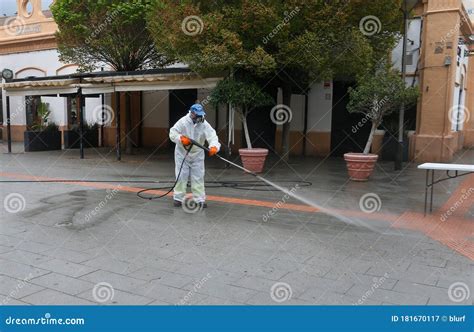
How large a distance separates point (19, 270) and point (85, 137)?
15.3 metres

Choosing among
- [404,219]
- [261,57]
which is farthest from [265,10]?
[404,219]

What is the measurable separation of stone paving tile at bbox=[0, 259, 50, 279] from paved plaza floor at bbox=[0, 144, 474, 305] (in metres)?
0.01

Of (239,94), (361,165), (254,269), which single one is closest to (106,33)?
(239,94)

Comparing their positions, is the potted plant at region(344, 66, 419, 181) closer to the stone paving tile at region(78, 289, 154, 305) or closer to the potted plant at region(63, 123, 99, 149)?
the stone paving tile at region(78, 289, 154, 305)

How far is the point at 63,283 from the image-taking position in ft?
14.3

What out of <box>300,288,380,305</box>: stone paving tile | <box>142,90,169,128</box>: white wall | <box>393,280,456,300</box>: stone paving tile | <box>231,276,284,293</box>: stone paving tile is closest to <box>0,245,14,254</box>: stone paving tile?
<box>231,276,284,293</box>: stone paving tile

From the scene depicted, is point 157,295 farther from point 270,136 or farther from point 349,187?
point 270,136

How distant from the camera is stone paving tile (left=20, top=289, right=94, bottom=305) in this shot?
154 inches

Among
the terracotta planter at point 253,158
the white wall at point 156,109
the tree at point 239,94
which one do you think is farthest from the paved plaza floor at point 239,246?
the white wall at point 156,109

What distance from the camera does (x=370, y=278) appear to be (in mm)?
4551

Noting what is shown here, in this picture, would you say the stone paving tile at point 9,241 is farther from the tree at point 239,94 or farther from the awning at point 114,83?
the awning at point 114,83

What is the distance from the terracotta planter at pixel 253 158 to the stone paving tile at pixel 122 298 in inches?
294

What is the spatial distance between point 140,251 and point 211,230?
1206 millimetres

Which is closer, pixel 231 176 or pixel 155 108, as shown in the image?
pixel 231 176
